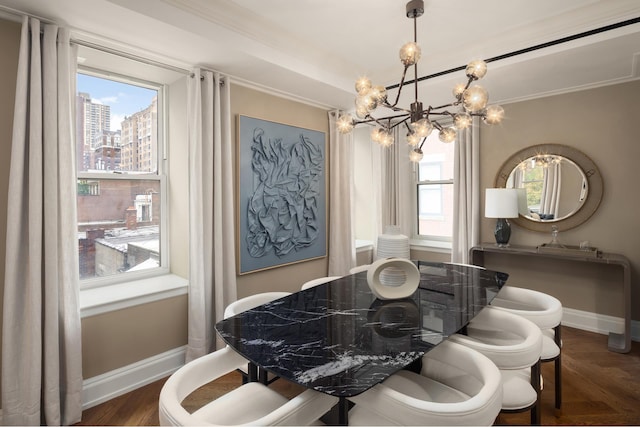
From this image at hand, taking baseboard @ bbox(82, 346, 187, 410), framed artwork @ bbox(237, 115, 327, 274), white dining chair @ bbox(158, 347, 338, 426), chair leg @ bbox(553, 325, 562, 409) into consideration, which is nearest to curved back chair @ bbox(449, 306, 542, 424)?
chair leg @ bbox(553, 325, 562, 409)

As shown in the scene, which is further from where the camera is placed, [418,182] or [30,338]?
[418,182]

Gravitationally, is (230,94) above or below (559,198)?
above

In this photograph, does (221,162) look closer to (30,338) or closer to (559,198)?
(30,338)

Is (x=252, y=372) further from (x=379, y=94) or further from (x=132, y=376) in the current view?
(x=379, y=94)

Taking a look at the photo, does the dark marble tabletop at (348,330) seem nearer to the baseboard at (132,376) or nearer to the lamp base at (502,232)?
the baseboard at (132,376)

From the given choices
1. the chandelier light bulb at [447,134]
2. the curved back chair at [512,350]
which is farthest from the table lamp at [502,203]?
the curved back chair at [512,350]

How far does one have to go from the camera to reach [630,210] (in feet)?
10.1

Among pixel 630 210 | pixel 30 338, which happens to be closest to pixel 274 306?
pixel 30 338

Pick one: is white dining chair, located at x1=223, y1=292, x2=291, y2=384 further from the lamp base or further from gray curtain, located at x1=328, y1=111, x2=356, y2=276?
the lamp base

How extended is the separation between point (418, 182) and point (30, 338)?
4498mm

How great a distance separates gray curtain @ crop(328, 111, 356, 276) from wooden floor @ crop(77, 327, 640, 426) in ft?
5.84

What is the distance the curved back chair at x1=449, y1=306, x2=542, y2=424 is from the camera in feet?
4.41

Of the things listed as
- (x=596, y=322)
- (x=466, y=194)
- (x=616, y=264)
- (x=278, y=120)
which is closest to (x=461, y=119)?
(x=278, y=120)

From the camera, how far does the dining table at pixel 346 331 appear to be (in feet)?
3.74
